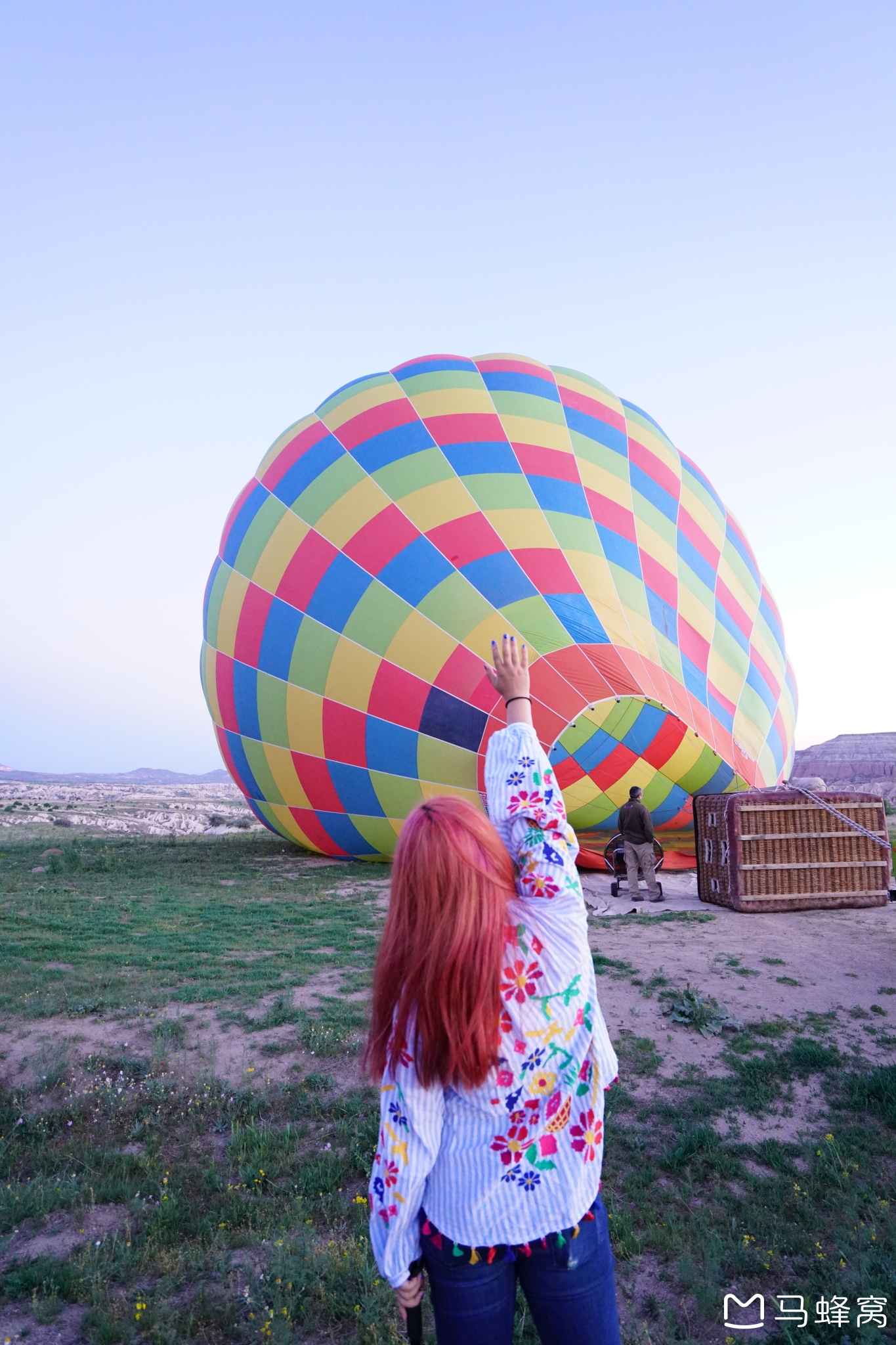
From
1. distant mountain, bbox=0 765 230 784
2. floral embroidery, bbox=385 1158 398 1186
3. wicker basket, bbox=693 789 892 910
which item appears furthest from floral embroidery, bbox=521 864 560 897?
distant mountain, bbox=0 765 230 784

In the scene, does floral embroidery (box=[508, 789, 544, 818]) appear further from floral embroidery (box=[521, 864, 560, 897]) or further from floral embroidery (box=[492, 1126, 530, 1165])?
floral embroidery (box=[492, 1126, 530, 1165])

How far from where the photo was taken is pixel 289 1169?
9.70ft

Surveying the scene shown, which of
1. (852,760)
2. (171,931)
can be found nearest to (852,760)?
(852,760)

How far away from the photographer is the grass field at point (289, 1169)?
2.31m

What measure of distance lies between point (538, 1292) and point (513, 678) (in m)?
1.09

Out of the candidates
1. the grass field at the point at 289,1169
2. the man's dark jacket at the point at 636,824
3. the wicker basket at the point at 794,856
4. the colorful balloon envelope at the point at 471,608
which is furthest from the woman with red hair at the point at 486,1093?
the man's dark jacket at the point at 636,824

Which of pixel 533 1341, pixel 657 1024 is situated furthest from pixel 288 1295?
pixel 657 1024

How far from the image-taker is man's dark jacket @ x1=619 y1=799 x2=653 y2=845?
7648 mm

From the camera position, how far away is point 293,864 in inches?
400

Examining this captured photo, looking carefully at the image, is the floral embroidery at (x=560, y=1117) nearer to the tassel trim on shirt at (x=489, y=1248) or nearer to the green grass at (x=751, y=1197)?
the tassel trim on shirt at (x=489, y=1248)

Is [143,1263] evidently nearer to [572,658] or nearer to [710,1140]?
[710,1140]

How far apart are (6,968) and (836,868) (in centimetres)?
656

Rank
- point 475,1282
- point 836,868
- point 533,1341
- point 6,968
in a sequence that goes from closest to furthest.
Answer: point 475,1282 < point 533,1341 < point 6,968 < point 836,868

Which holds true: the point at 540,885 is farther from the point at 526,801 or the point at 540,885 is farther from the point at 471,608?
the point at 471,608
